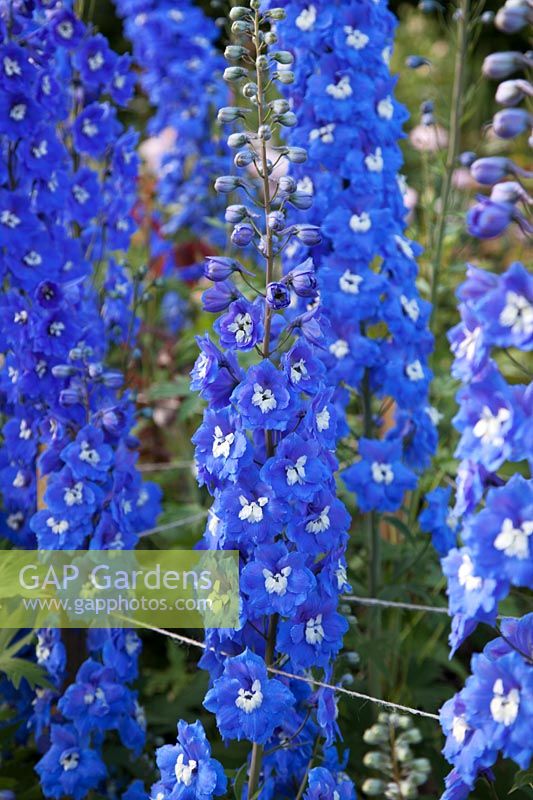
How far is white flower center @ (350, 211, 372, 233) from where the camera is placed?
2693 mm

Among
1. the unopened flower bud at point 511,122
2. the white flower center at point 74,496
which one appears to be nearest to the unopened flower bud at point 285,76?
the unopened flower bud at point 511,122

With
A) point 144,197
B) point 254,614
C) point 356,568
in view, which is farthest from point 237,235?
point 144,197

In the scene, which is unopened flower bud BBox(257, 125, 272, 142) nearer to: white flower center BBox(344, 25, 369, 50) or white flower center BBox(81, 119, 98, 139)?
white flower center BBox(344, 25, 369, 50)

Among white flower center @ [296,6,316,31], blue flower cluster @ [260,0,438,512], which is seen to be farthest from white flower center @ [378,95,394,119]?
white flower center @ [296,6,316,31]

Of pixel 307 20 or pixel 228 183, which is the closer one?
pixel 228 183

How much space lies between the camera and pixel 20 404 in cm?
280

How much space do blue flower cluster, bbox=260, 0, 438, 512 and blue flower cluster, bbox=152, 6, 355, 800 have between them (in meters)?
0.52

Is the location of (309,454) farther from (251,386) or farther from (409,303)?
(409,303)

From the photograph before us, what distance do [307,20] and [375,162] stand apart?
0.38 metres

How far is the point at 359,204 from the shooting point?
107 inches

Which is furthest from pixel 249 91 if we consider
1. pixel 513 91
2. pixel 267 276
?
pixel 513 91

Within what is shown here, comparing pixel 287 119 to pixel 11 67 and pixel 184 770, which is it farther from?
pixel 184 770

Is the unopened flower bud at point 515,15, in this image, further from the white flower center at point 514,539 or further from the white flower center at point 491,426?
the white flower center at point 514,539

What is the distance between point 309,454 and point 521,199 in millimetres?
583
